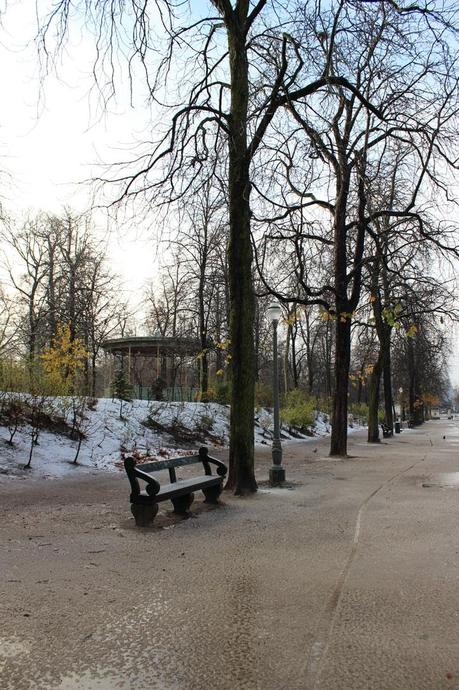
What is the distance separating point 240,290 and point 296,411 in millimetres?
19491

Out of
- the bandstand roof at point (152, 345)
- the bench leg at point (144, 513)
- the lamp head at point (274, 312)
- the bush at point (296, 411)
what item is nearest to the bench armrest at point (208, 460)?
the bench leg at point (144, 513)

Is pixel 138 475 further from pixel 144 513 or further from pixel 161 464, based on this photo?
pixel 161 464

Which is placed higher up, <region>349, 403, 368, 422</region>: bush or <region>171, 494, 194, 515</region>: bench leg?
<region>349, 403, 368, 422</region>: bush

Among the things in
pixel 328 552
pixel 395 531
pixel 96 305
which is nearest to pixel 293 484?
pixel 395 531

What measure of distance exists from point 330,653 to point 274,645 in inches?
13.5

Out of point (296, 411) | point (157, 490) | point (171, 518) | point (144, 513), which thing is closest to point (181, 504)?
point (171, 518)

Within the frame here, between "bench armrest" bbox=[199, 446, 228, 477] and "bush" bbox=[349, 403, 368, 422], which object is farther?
"bush" bbox=[349, 403, 368, 422]

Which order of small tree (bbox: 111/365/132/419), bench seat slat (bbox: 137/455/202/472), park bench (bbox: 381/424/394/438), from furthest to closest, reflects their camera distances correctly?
park bench (bbox: 381/424/394/438) → small tree (bbox: 111/365/132/419) → bench seat slat (bbox: 137/455/202/472)

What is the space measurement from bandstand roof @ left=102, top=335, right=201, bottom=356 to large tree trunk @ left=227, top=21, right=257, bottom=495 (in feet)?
68.7

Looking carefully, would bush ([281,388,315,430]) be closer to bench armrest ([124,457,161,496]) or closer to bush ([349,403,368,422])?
bush ([349,403,368,422])

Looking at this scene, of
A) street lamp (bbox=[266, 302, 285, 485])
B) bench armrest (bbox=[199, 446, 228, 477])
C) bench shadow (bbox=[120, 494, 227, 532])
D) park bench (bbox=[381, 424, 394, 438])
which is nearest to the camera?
bench shadow (bbox=[120, 494, 227, 532])

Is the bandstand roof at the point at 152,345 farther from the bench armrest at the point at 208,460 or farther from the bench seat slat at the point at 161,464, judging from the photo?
the bench seat slat at the point at 161,464

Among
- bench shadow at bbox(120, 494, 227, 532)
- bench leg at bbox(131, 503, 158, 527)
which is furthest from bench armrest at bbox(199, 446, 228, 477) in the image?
bench leg at bbox(131, 503, 158, 527)

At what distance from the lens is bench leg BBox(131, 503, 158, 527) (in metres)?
7.08
